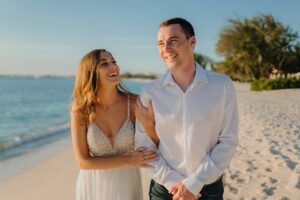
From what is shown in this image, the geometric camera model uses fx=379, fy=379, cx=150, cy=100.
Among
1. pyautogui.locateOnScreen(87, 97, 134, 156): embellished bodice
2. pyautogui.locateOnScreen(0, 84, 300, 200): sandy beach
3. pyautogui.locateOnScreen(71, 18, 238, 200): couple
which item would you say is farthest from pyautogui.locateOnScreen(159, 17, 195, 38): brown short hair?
pyautogui.locateOnScreen(0, 84, 300, 200): sandy beach

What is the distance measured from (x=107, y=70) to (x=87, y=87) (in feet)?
0.76

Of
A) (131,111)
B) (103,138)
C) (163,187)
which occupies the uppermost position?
(131,111)

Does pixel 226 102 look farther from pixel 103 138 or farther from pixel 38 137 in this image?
pixel 38 137

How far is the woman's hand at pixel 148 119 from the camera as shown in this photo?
2.70 metres

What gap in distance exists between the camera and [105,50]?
3.29 meters

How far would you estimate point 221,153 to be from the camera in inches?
99.9

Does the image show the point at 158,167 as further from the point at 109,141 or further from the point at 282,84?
the point at 282,84

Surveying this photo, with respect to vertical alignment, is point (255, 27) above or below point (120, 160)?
above

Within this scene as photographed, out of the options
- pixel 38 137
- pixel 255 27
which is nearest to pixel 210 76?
pixel 38 137

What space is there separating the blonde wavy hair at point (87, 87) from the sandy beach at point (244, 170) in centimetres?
273

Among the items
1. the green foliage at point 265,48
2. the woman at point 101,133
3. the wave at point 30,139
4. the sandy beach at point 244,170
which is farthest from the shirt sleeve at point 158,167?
the green foliage at point 265,48

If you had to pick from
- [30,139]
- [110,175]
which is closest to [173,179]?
[110,175]

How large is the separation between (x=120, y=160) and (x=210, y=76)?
1.05 metres

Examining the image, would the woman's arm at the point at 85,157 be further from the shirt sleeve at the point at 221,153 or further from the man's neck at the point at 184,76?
the man's neck at the point at 184,76
